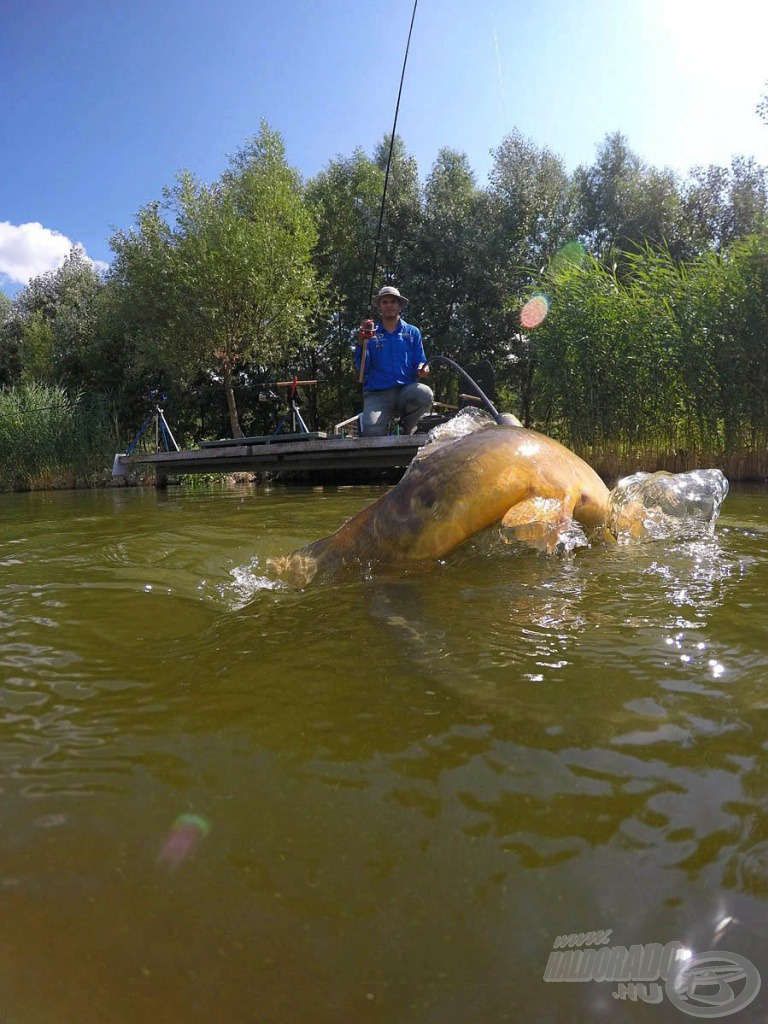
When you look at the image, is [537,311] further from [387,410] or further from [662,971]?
[662,971]

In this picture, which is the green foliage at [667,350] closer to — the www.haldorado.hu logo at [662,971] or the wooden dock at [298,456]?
the wooden dock at [298,456]

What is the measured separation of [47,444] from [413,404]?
12.3 m

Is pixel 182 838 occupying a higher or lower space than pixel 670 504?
lower

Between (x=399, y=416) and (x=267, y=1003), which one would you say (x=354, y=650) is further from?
(x=399, y=416)

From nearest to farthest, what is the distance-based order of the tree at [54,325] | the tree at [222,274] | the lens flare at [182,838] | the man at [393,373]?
the lens flare at [182,838]
the man at [393,373]
the tree at [222,274]
the tree at [54,325]

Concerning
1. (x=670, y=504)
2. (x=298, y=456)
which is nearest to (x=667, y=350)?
(x=298, y=456)

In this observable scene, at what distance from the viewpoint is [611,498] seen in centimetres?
330

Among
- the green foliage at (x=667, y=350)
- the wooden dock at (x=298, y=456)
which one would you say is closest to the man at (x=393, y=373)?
the wooden dock at (x=298, y=456)

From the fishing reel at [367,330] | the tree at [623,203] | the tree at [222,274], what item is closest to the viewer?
the fishing reel at [367,330]

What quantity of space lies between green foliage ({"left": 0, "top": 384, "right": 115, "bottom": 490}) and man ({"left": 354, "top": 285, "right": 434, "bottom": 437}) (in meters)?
10.6

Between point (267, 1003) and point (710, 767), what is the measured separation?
0.79 meters

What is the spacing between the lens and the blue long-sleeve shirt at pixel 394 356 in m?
8.82

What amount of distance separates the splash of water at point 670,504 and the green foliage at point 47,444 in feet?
52.6

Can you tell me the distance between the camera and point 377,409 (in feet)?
30.5
